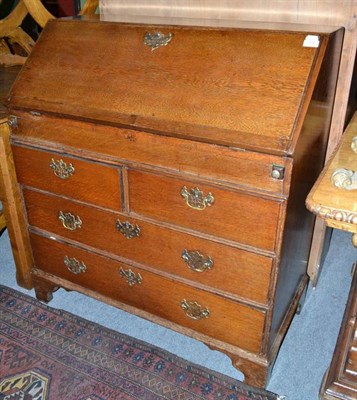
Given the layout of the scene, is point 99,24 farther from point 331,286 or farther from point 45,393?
point 331,286

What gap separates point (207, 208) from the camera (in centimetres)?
143

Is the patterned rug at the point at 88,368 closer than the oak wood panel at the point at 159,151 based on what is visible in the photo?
No

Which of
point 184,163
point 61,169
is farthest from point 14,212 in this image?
point 184,163

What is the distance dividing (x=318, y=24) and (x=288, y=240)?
86 centimetres

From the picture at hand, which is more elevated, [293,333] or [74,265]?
[74,265]

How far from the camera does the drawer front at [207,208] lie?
1348 mm

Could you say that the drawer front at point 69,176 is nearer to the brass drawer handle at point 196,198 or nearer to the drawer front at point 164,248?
the drawer front at point 164,248

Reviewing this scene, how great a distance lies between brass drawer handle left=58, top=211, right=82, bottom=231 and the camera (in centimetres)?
180

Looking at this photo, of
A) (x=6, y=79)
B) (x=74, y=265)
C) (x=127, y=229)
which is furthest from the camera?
(x=6, y=79)

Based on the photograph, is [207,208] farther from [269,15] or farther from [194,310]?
[269,15]

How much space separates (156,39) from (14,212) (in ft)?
3.64

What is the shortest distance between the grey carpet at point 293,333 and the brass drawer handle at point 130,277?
340mm

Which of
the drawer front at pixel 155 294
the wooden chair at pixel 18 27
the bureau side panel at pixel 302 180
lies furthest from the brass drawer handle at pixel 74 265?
the wooden chair at pixel 18 27

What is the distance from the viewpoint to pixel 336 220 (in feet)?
A: 3.22
